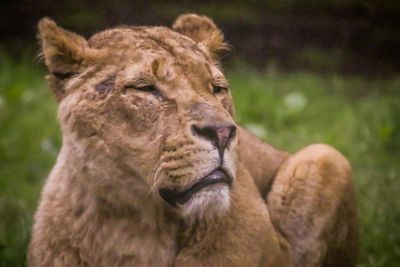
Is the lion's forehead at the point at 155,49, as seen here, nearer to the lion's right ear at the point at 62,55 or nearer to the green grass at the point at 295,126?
the lion's right ear at the point at 62,55

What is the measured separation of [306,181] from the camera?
4863 mm

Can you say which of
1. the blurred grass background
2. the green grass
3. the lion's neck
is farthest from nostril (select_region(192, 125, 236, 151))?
the green grass

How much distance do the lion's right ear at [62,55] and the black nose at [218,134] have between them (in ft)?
2.25

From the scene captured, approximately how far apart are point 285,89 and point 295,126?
0.67m

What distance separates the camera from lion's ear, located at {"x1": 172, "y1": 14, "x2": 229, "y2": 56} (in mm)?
4371

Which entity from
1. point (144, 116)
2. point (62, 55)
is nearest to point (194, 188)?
point (144, 116)

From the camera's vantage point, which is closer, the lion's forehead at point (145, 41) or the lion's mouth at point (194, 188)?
the lion's mouth at point (194, 188)

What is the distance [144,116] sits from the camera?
3777mm

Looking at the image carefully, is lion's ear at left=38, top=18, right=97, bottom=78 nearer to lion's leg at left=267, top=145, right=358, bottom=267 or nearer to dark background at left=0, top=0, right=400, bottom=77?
lion's leg at left=267, top=145, right=358, bottom=267

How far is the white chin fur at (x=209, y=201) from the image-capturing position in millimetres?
3613

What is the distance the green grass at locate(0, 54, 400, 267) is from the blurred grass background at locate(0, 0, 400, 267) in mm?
11

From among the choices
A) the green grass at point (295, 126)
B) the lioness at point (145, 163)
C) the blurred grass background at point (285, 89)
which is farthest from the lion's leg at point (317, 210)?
the green grass at point (295, 126)

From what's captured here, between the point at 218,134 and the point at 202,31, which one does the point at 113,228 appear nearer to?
the point at 218,134

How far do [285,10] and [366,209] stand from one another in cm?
439
